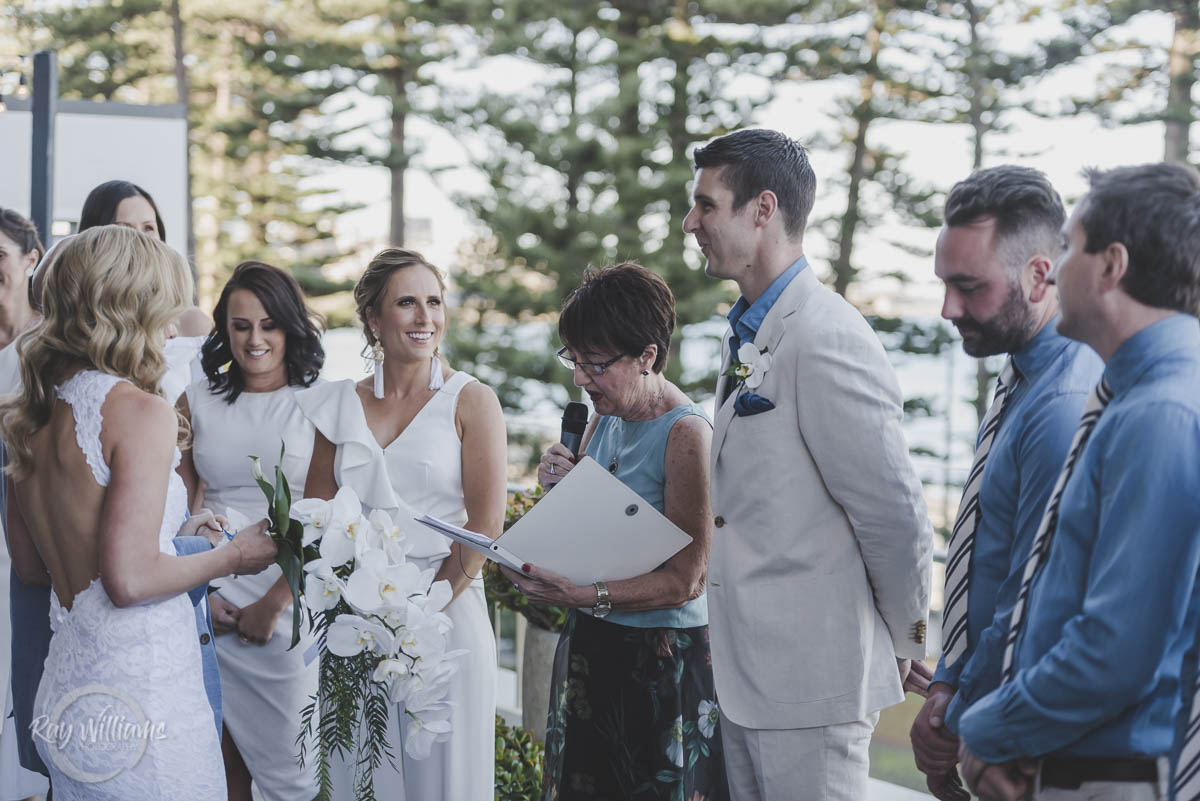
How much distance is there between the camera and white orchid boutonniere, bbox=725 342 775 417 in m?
2.09

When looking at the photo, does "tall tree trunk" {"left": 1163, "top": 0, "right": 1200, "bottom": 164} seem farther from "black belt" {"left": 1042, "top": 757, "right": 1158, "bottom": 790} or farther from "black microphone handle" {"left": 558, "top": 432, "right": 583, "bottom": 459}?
"black belt" {"left": 1042, "top": 757, "right": 1158, "bottom": 790}

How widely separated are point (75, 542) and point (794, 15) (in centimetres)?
1795

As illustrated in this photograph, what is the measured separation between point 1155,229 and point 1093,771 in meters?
0.69

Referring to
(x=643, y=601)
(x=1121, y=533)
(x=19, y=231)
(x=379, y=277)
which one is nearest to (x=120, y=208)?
(x=19, y=231)

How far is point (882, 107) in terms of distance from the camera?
18.5 metres

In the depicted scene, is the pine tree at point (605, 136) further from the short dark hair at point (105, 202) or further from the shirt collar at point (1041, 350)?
the shirt collar at point (1041, 350)

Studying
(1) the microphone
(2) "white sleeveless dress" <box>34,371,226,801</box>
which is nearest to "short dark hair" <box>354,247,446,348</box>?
(1) the microphone

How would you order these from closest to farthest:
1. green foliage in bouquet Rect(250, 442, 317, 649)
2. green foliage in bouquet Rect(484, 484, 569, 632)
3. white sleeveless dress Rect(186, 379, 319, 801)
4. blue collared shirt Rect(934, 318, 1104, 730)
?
blue collared shirt Rect(934, 318, 1104, 730) → green foliage in bouquet Rect(250, 442, 317, 649) → white sleeveless dress Rect(186, 379, 319, 801) → green foliage in bouquet Rect(484, 484, 569, 632)

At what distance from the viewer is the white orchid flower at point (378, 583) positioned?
1765mm

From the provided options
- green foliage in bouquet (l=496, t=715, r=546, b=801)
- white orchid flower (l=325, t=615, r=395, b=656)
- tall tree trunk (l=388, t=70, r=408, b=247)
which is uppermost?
tall tree trunk (l=388, t=70, r=408, b=247)

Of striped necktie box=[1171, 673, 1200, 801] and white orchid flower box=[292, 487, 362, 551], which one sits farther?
white orchid flower box=[292, 487, 362, 551]

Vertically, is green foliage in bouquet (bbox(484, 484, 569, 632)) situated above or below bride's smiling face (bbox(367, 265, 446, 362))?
below

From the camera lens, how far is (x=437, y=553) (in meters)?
2.78

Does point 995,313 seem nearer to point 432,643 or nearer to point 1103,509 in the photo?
point 1103,509
